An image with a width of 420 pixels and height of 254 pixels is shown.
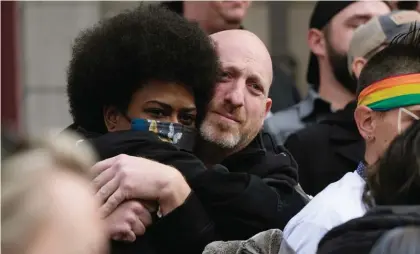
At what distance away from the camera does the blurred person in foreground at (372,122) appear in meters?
3.16

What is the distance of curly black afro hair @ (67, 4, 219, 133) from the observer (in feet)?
11.4

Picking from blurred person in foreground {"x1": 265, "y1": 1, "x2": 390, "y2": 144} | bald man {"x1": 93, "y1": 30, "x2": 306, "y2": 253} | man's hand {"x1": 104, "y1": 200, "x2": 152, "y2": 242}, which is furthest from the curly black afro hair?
blurred person in foreground {"x1": 265, "y1": 1, "x2": 390, "y2": 144}

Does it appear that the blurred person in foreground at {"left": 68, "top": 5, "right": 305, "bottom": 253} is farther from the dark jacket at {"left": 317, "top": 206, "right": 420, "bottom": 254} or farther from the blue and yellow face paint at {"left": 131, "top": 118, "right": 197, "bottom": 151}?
the dark jacket at {"left": 317, "top": 206, "right": 420, "bottom": 254}

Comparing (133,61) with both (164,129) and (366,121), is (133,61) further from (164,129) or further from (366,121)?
(366,121)

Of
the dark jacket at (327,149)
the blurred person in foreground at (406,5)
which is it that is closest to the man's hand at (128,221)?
the dark jacket at (327,149)

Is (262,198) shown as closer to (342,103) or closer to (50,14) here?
(342,103)

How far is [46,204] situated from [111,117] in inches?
56.8

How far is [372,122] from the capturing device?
3.51 metres

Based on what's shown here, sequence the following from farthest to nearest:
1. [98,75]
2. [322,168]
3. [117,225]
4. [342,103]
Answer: [342,103]
[322,168]
[98,75]
[117,225]

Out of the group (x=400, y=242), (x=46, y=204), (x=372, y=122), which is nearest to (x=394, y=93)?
(x=372, y=122)

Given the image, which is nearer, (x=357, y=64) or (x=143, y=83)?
(x=143, y=83)

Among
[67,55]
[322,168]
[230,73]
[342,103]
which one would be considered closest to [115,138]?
[230,73]

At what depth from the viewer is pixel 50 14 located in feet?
26.8

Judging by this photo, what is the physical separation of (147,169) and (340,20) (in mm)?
2233
